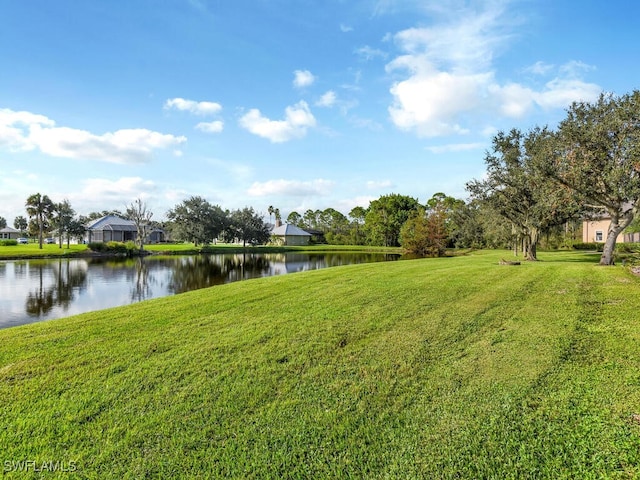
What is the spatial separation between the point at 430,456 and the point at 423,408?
0.71 m

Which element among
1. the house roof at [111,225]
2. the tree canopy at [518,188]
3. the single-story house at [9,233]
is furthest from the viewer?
the single-story house at [9,233]

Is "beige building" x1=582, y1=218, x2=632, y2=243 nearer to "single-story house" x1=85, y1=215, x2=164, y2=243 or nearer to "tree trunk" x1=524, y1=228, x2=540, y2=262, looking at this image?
"tree trunk" x1=524, y1=228, x2=540, y2=262

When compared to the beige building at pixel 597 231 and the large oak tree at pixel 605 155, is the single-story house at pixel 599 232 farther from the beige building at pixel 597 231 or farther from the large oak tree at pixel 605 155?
the large oak tree at pixel 605 155

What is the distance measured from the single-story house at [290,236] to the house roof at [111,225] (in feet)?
85.5

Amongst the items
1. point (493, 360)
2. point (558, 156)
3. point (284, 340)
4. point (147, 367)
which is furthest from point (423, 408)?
point (558, 156)

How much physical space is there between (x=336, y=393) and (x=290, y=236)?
6823 centimetres

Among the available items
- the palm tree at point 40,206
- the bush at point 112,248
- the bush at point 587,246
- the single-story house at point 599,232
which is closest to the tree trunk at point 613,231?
the bush at point 587,246

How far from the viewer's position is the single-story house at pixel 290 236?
71.8 metres

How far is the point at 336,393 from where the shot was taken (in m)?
4.10

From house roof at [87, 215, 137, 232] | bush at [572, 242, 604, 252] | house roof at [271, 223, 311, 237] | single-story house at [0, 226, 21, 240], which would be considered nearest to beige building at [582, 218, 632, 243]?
bush at [572, 242, 604, 252]

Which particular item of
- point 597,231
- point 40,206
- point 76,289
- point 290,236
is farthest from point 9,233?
point 597,231

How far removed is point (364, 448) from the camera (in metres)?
3.18

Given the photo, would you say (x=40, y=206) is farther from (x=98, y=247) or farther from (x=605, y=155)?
(x=605, y=155)

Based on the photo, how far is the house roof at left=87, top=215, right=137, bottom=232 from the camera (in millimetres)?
55263
